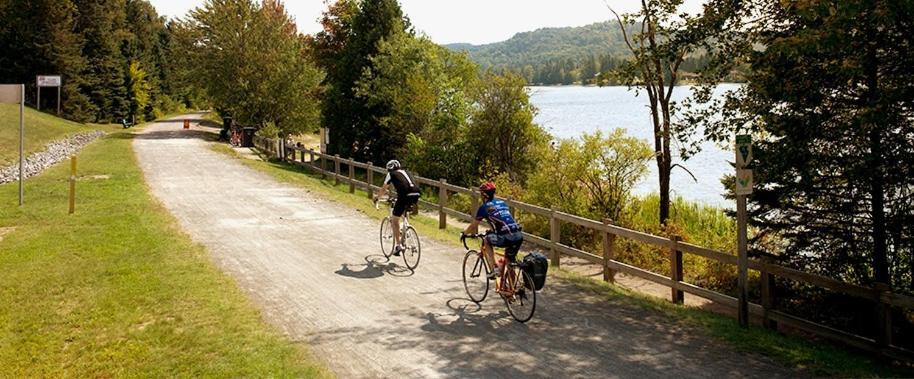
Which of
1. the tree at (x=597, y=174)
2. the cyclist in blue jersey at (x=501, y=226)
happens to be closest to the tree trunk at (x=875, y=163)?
the cyclist in blue jersey at (x=501, y=226)

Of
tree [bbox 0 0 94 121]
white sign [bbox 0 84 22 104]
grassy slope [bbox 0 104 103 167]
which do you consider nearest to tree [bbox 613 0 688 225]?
white sign [bbox 0 84 22 104]

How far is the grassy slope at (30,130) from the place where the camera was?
107ft

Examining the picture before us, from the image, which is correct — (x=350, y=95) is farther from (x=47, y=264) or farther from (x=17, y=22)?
(x=17, y=22)

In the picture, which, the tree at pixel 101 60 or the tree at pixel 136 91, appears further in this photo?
the tree at pixel 136 91

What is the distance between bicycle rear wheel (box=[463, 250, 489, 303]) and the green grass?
297cm

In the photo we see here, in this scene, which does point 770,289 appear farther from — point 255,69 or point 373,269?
point 255,69

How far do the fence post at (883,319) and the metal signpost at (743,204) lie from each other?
1.66 m

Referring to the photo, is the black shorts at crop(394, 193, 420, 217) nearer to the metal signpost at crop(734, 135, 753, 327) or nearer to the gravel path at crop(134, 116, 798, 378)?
the gravel path at crop(134, 116, 798, 378)

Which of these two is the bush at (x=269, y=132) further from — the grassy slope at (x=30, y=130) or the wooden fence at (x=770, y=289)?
the wooden fence at (x=770, y=289)

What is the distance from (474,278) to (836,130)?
213 inches

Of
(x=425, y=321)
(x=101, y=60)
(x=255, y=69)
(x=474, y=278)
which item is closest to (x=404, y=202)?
(x=474, y=278)

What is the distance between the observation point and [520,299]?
29.8ft

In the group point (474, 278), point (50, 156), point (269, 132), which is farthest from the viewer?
point (269, 132)

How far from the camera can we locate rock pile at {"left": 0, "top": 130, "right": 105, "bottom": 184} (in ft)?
88.5
